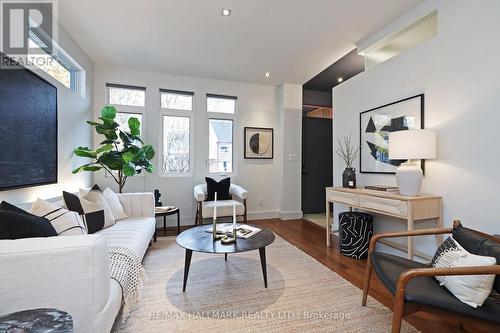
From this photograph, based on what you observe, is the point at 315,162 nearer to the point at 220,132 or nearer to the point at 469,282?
the point at 220,132

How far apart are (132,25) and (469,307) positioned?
3795 mm

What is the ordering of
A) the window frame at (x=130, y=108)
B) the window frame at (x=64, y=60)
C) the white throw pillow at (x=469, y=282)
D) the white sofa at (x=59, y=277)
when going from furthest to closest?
the window frame at (x=130, y=108), the window frame at (x=64, y=60), the white throw pillow at (x=469, y=282), the white sofa at (x=59, y=277)

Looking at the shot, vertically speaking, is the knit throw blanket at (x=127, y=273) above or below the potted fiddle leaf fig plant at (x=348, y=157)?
below

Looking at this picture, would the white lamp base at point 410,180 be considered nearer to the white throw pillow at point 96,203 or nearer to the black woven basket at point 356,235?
the black woven basket at point 356,235

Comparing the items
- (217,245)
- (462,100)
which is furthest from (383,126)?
(217,245)

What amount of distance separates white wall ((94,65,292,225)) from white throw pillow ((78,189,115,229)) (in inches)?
61.0

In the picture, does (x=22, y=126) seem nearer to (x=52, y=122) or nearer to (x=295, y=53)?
(x=52, y=122)

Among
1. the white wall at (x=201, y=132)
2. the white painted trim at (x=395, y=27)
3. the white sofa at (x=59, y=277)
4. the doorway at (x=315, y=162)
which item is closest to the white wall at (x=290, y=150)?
the white wall at (x=201, y=132)

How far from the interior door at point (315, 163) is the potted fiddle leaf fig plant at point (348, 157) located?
154 centimetres

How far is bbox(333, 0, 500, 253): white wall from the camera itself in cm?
189

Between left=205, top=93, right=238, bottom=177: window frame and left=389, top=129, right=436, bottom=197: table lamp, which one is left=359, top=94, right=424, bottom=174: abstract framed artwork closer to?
left=389, top=129, right=436, bottom=197: table lamp

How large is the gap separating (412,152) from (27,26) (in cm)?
378

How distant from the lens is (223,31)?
2896mm

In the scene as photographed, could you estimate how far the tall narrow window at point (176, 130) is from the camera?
13.9ft
